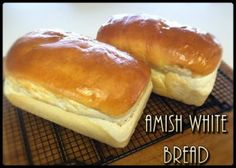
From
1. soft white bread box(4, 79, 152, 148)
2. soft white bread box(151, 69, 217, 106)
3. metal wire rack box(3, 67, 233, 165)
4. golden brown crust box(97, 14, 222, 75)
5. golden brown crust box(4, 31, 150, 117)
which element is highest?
golden brown crust box(97, 14, 222, 75)

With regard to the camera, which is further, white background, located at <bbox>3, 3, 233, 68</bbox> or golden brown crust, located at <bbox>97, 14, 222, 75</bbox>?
white background, located at <bbox>3, 3, 233, 68</bbox>

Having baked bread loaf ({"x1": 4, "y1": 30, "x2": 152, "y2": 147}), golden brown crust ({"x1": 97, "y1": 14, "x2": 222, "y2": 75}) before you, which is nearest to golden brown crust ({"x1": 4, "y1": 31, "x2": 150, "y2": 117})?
baked bread loaf ({"x1": 4, "y1": 30, "x2": 152, "y2": 147})

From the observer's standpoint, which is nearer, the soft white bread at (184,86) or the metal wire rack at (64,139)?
the metal wire rack at (64,139)

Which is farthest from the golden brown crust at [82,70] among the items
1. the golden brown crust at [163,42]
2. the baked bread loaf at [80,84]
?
the golden brown crust at [163,42]

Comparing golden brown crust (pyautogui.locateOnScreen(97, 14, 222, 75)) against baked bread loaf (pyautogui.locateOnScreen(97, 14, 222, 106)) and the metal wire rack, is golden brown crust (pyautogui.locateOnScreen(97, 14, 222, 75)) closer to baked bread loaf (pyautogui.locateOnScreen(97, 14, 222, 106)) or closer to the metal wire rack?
baked bread loaf (pyautogui.locateOnScreen(97, 14, 222, 106))

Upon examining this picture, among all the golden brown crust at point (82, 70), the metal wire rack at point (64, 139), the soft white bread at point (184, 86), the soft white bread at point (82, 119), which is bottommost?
the metal wire rack at point (64, 139)

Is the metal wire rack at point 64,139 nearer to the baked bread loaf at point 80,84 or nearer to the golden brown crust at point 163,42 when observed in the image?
the baked bread loaf at point 80,84

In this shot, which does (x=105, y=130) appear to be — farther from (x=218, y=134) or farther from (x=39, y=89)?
(x=218, y=134)

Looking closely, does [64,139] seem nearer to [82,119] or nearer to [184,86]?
[82,119]
